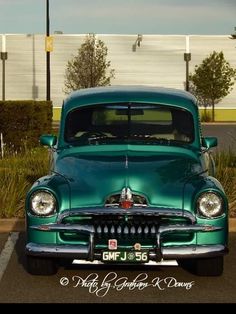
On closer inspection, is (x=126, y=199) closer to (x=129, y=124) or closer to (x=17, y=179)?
(x=129, y=124)

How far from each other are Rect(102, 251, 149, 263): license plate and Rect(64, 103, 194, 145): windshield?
5.57ft

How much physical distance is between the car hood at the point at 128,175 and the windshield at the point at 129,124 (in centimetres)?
53

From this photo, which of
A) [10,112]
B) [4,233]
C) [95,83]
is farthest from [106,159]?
[95,83]

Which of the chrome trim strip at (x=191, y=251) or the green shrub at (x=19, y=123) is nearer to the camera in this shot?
the chrome trim strip at (x=191, y=251)

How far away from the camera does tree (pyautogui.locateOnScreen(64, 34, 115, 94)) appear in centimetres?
4653

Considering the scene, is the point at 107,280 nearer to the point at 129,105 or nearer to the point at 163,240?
the point at 163,240

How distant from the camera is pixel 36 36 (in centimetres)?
5084

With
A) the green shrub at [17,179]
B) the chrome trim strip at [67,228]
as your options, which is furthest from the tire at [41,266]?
the green shrub at [17,179]

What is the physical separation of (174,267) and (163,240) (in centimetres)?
106

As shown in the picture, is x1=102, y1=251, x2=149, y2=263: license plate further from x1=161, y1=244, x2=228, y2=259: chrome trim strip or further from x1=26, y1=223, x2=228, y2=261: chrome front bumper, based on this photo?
x1=161, y1=244, x2=228, y2=259: chrome trim strip

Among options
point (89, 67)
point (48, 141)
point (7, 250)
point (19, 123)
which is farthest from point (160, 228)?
point (89, 67)

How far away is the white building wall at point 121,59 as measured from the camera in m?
50.9

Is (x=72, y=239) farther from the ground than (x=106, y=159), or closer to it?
closer to it

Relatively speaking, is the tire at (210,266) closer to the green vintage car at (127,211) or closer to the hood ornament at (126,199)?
the green vintage car at (127,211)
